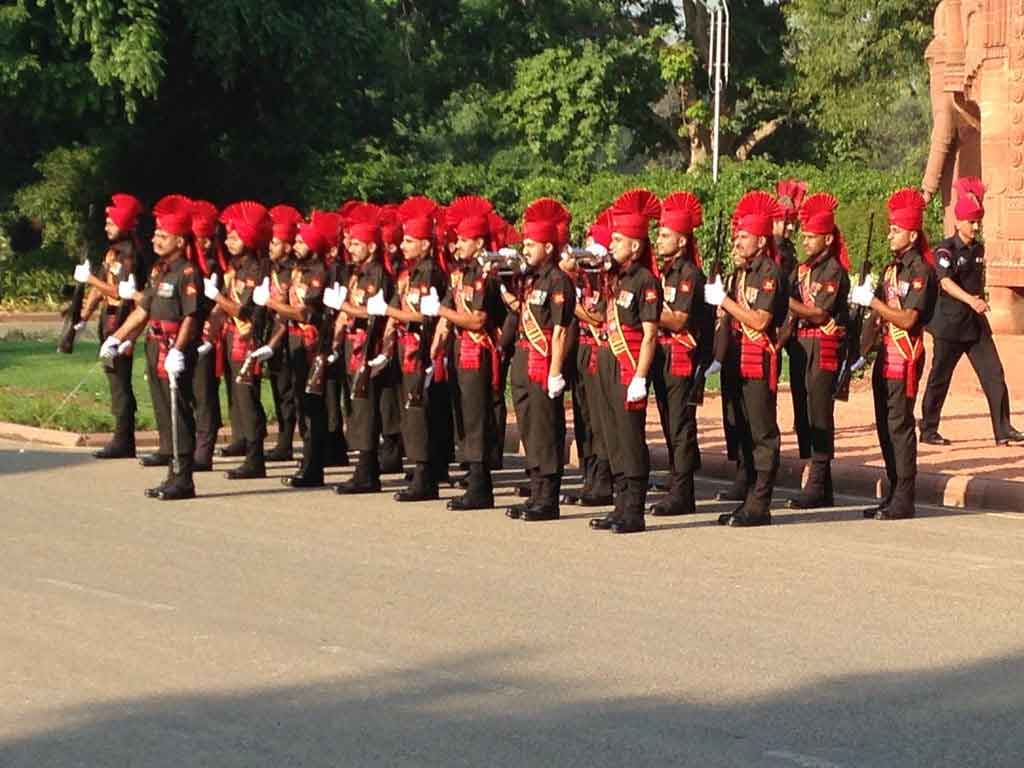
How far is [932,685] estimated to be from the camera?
336 inches

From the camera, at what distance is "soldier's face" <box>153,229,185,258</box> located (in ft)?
46.4

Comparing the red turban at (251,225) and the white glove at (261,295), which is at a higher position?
the red turban at (251,225)

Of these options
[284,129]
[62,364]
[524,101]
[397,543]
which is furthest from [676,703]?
[524,101]

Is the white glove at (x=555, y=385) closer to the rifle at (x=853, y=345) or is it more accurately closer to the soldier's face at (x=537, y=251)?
the soldier's face at (x=537, y=251)

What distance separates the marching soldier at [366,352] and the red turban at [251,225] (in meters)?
1.36

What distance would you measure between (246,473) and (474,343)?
228cm

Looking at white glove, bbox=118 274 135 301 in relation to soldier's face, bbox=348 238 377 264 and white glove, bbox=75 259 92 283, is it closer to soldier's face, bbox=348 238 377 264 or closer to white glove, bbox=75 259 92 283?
white glove, bbox=75 259 92 283

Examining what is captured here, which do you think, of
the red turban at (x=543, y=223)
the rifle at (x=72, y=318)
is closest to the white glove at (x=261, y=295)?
the rifle at (x=72, y=318)

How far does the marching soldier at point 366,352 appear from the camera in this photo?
47.3ft

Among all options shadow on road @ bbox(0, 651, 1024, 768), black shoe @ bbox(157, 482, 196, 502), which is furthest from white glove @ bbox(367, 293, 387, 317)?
shadow on road @ bbox(0, 651, 1024, 768)

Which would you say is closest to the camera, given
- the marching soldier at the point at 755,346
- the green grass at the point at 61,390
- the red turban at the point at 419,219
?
the marching soldier at the point at 755,346

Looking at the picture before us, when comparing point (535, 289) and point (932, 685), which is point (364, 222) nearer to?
point (535, 289)

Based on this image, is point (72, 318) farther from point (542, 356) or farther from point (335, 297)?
point (542, 356)

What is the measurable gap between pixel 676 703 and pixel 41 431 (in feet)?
34.1
